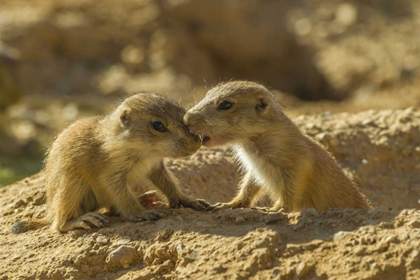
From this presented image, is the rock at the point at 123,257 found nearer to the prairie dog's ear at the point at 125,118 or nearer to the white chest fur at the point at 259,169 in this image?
the prairie dog's ear at the point at 125,118

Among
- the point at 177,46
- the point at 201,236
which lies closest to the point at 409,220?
the point at 201,236

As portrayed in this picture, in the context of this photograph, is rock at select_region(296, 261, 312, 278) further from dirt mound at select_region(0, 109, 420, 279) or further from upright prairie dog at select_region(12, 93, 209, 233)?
upright prairie dog at select_region(12, 93, 209, 233)

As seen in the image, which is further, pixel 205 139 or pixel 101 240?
pixel 205 139

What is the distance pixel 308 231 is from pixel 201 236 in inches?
27.9

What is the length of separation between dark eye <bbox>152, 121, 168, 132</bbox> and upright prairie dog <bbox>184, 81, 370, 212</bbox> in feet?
0.59

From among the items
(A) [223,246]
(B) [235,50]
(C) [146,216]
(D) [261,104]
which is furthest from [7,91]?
(A) [223,246]

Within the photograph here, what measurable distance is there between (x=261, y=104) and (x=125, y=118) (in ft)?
3.55

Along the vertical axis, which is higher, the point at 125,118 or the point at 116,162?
the point at 125,118

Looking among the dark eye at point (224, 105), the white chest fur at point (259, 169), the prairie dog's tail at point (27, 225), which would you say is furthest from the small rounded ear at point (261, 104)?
the prairie dog's tail at point (27, 225)

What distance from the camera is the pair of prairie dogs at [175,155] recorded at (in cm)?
625

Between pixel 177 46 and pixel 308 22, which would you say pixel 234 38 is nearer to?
pixel 177 46

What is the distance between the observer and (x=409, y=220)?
5.08m

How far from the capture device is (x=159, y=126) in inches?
250

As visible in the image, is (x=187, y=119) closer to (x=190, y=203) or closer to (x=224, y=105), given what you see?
(x=224, y=105)
